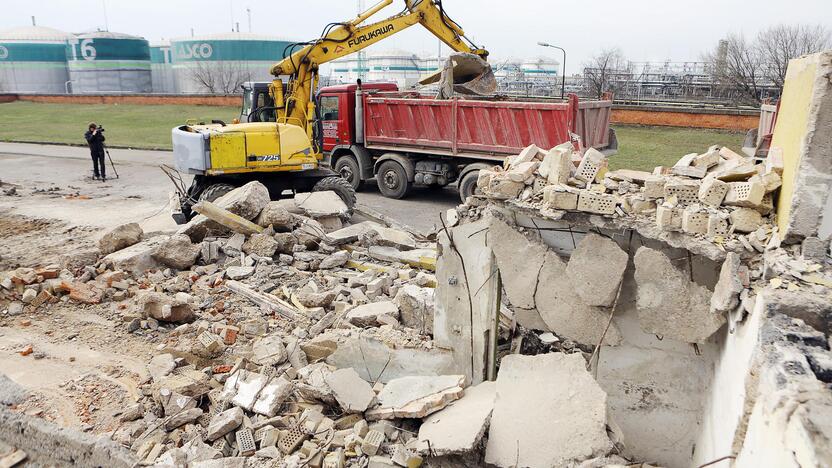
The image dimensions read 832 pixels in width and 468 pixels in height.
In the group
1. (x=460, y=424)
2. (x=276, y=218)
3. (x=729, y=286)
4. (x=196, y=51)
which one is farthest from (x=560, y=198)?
(x=196, y=51)

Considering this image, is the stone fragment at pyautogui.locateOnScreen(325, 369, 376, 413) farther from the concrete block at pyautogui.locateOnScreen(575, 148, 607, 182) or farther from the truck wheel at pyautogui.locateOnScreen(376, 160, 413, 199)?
the truck wheel at pyautogui.locateOnScreen(376, 160, 413, 199)

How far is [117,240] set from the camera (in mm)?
9281

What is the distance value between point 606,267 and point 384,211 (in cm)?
916

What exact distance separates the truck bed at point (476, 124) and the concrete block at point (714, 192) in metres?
7.45

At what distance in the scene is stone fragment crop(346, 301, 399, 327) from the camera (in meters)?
6.60

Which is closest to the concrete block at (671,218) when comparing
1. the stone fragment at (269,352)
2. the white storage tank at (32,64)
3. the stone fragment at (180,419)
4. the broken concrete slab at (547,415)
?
the broken concrete slab at (547,415)

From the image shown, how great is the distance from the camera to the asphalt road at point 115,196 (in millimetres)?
12641

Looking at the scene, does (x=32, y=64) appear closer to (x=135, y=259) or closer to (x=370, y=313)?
(x=135, y=259)

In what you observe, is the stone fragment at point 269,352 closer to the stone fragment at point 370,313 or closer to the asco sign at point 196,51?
the stone fragment at point 370,313

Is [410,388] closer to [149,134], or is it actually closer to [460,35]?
[460,35]

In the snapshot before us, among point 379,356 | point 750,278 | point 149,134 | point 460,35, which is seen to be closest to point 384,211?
point 460,35

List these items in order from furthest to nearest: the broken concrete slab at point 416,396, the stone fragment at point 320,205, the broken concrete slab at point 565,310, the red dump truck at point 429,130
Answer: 1. the red dump truck at point 429,130
2. the stone fragment at point 320,205
3. the broken concrete slab at point 416,396
4. the broken concrete slab at point 565,310

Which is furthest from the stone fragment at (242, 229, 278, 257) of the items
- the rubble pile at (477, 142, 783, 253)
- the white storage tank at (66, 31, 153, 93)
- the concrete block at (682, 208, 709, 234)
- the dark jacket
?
the white storage tank at (66, 31, 153, 93)

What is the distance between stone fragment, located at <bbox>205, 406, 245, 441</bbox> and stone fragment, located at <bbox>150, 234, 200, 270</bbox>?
4.23 meters
